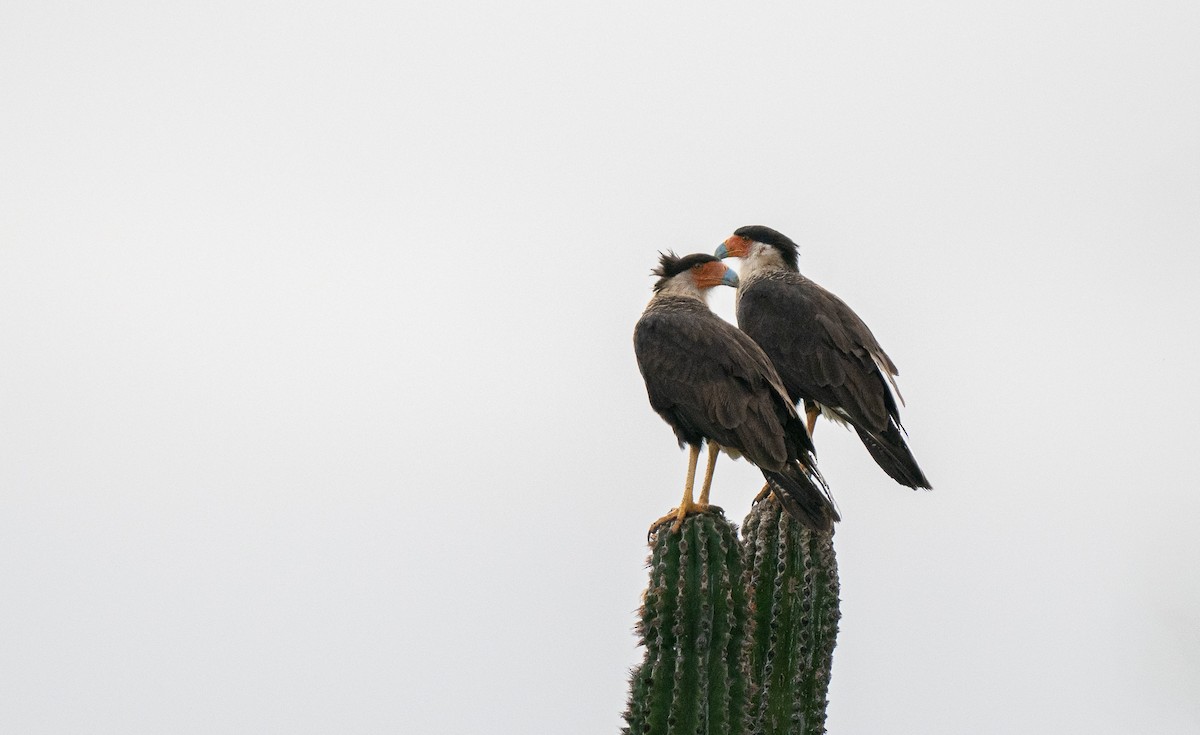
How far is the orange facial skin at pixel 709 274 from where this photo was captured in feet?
25.7

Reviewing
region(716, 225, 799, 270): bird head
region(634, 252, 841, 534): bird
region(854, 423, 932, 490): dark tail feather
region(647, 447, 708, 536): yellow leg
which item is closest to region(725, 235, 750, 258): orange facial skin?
region(716, 225, 799, 270): bird head

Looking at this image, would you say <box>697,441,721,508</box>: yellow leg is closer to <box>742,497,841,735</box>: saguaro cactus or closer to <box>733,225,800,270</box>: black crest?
<box>742,497,841,735</box>: saguaro cactus

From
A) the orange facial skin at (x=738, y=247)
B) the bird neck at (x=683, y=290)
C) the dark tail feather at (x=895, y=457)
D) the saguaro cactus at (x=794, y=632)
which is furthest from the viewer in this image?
the orange facial skin at (x=738, y=247)

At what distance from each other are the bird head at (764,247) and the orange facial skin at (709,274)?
2.98 ft

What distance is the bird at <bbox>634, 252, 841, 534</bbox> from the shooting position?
20.6 feet

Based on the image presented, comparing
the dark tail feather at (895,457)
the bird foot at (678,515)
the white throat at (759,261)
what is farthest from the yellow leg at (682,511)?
the white throat at (759,261)

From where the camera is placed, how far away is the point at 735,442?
6617mm

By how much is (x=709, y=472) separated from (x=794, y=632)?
0.89 meters

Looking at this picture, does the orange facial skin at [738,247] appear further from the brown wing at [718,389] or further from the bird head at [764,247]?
the brown wing at [718,389]

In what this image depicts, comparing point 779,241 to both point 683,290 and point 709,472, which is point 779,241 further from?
point 709,472

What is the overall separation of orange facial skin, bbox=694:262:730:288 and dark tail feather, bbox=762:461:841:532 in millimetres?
1731

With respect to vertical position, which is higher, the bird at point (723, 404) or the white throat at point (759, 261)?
the white throat at point (759, 261)

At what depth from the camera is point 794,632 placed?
6.20 meters

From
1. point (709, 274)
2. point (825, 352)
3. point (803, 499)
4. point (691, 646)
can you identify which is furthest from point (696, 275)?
point (691, 646)
